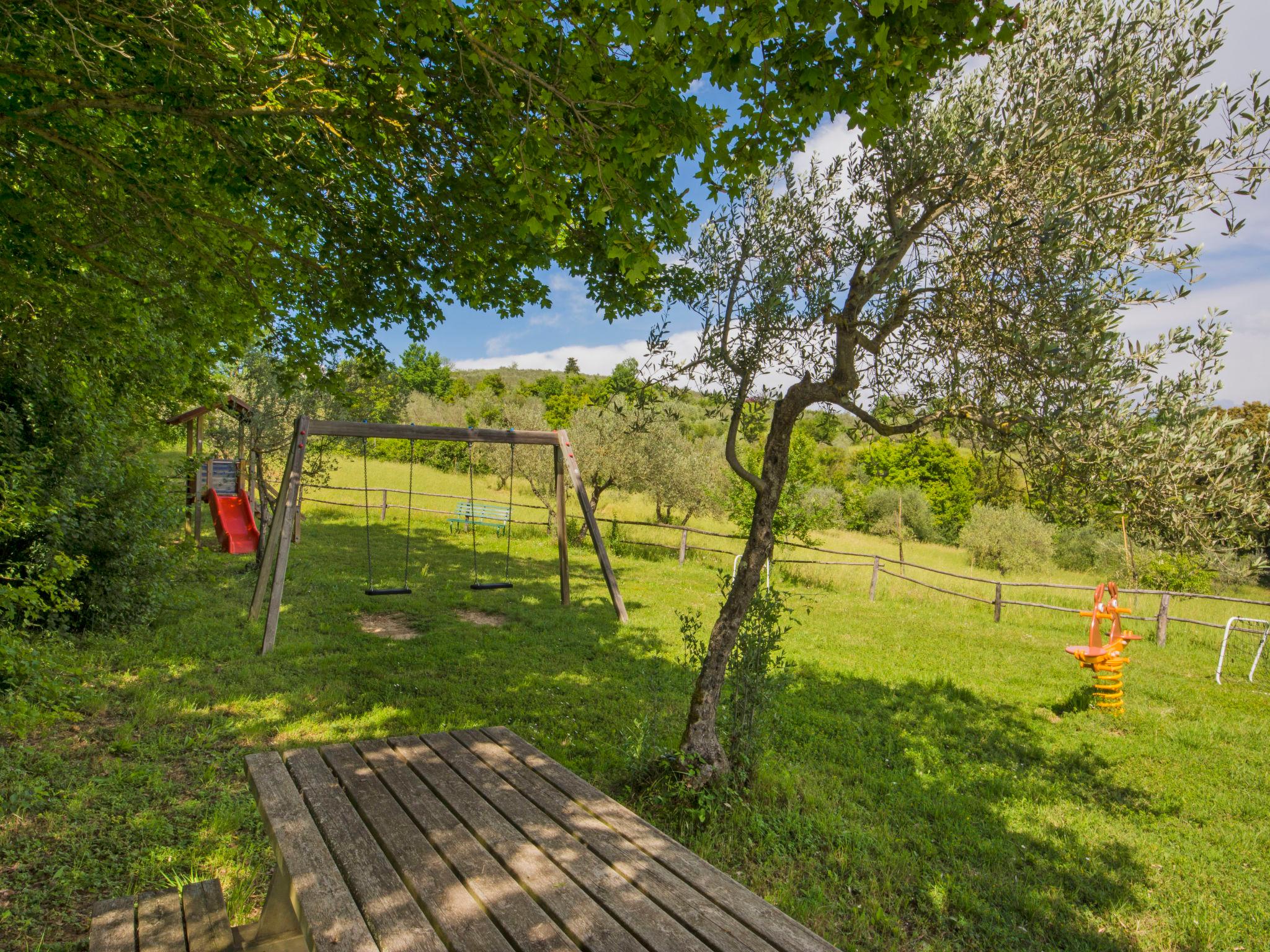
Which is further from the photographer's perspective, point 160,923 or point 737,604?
point 737,604

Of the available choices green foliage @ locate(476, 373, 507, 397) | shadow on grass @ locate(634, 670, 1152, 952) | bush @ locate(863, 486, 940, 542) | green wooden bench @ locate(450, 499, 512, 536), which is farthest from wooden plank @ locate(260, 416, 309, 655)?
green foliage @ locate(476, 373, 507, 397)

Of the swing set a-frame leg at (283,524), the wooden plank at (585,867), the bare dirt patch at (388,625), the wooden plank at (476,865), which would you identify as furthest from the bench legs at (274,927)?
the bare dirt patch at (388,625)

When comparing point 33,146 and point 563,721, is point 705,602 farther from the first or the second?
point 33,146

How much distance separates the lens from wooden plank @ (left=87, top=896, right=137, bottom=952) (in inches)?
92.3

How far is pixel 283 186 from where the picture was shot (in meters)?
5.10

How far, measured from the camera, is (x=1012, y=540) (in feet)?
83.8

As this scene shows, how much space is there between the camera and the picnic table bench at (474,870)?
5.94 ft

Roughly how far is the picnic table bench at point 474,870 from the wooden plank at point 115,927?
401 millimetres

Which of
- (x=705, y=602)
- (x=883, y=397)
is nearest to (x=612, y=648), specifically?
(x=705, y=602)

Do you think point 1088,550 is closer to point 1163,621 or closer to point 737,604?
point 1163,621

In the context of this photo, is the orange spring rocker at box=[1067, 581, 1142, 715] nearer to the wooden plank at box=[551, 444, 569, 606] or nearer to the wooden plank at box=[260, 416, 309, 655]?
the wooden plank at box=[551, 444, 569, 606]

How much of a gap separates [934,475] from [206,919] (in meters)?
42.9

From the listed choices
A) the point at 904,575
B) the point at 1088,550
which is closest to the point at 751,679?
the point at 904,575

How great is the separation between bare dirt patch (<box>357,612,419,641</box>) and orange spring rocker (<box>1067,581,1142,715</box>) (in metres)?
7.66
